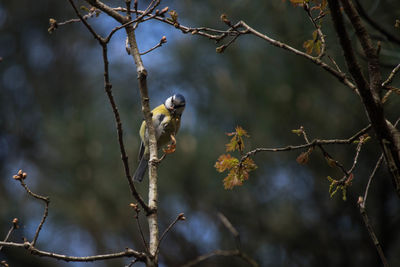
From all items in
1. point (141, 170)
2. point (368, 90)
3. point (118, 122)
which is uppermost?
point (141, 170)

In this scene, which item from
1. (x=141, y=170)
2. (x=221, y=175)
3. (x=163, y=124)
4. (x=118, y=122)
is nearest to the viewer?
(x=118, y=122)

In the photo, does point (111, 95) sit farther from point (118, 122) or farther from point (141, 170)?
point (141, 170)

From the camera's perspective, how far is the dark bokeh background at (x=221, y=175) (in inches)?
98.8

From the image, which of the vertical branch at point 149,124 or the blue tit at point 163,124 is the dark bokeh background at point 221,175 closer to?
the blue tit at point 163,124

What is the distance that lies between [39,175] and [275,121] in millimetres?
2179

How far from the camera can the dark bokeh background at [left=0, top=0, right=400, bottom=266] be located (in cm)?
251

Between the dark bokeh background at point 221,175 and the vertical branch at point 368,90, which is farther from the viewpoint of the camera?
Result: the dark bokeh background at point 221,175

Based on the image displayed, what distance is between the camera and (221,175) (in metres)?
2.70

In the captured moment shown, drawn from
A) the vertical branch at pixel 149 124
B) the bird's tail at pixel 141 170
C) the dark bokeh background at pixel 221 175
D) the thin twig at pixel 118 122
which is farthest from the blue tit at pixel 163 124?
the thin twig at pixel 118 122

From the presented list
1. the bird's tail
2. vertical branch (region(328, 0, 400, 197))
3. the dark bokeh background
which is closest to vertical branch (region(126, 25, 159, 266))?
vertical branch (region(328, 0, 400, 197))

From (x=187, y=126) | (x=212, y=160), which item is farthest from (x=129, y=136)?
(x=212, y=160)

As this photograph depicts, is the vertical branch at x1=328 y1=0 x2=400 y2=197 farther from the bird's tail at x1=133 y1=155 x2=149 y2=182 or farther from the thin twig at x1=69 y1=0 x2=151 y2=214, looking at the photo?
the bird's tail at x1=133 y1=155 x2=149 y2=182

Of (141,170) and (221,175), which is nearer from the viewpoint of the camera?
(141,170)

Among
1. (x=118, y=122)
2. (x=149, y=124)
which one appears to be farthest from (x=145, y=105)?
Result: (x=118, y=122)
